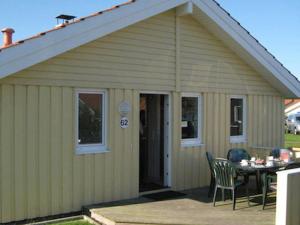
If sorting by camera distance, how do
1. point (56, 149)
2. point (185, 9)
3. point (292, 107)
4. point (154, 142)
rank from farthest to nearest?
point (292, 107) → point (154, 142) → point (185, 9) → point (56, 149)

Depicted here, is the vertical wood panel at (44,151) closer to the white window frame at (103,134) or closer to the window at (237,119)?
the white window frame at (103,134)

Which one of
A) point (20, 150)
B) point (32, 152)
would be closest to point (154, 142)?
point (32, 152)

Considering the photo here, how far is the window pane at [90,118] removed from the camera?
8109 mm

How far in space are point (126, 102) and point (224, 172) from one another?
2512mm

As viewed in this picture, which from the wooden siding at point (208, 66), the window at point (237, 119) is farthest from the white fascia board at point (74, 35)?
the window at point (237, 119)

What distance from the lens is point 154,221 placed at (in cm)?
685

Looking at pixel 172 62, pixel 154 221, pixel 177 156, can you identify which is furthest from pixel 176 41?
pixel 154 221

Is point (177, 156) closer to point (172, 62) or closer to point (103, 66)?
point (172, 62)

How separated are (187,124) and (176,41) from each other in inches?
81.6

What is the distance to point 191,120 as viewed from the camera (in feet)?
33.0

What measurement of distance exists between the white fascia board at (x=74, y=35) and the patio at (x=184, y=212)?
10.00 feet

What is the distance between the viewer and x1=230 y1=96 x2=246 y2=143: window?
10.9m

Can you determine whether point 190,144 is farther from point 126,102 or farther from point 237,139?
point 126,102

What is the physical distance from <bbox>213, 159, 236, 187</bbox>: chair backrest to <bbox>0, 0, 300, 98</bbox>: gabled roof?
133 inches
